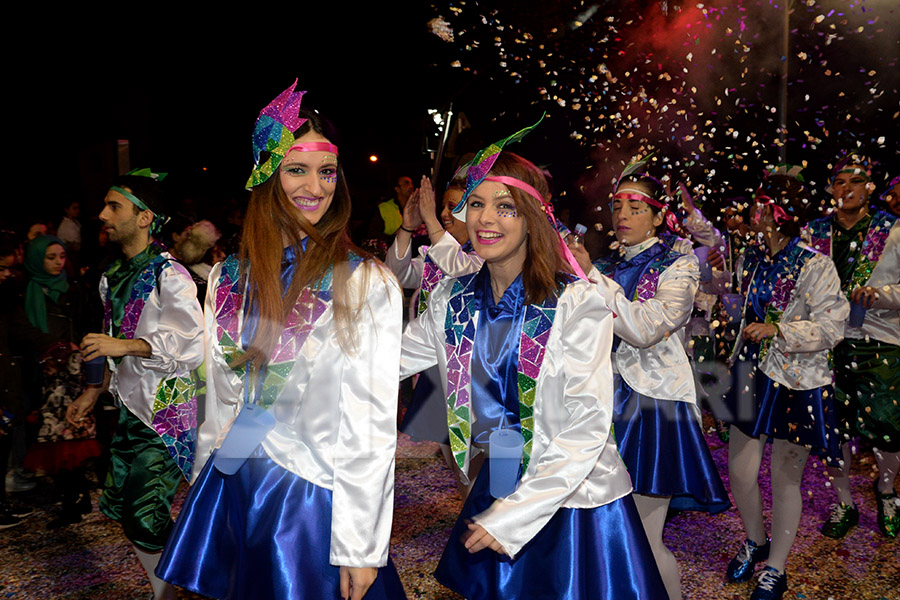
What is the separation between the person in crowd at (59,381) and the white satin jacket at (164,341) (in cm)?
164

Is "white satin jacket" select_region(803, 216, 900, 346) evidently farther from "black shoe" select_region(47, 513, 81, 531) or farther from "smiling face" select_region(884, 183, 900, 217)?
"black shoe" select_region(47, 513, 81, 531)

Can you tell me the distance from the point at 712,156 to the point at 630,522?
22.0 feet

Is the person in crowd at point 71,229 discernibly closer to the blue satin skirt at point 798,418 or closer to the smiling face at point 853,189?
the blue satin skirt at point 798,418

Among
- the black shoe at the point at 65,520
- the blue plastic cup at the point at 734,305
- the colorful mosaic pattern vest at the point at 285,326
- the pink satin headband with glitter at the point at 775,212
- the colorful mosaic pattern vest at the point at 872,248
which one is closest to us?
the colorful mosaic pattern vest at the point at 285,326

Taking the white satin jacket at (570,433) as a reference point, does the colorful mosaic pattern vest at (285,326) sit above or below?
above

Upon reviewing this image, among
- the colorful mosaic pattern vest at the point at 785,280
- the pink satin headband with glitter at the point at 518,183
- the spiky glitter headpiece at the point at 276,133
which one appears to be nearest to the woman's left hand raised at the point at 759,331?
the colorful mosaic pattern vest at the point at 785,280

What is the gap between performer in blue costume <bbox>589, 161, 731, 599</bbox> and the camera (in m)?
3.17

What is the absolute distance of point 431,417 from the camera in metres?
3.12

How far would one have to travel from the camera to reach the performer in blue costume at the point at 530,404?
1.97 metres

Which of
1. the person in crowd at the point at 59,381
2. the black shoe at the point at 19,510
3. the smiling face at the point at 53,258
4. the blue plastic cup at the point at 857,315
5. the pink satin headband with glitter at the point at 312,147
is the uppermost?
the pink satin headband with glitter at the point at 312,147

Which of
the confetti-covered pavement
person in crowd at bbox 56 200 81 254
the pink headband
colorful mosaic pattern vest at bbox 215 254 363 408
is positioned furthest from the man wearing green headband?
person in crowd at bbox 56 200 81 254

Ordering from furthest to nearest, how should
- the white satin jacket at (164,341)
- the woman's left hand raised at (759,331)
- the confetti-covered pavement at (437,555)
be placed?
the confetti-covered pavement at (437,555) → the woman's left hand raised at (759,331) → the white satin jacket at (164,341)

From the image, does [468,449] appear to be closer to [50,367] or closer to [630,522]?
[630,522]

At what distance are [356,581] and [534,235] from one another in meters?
1.19
